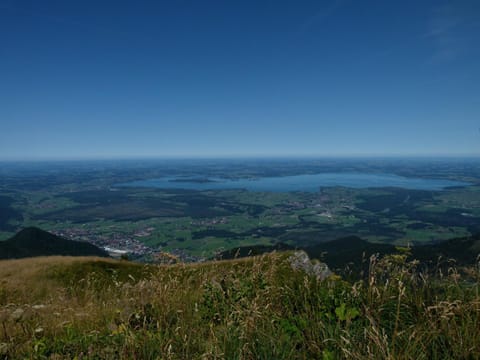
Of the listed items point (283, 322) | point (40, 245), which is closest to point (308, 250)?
point (40, 245)

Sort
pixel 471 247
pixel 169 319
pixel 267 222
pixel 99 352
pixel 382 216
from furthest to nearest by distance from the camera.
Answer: pixel 382 216, pixel 267 222, pixel 471 247, pixel 169 319, pixel 99 352

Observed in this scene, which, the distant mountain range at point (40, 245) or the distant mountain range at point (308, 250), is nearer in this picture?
the distant mountain range at point (308, 250)

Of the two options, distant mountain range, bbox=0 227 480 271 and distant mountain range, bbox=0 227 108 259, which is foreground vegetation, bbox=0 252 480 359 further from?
distant mountain range, bbox=0 227 108 259

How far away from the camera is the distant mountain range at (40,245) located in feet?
240

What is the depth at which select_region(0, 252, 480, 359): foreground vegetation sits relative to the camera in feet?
11.0

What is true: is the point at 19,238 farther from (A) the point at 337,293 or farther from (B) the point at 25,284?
(A) the point at 337,293

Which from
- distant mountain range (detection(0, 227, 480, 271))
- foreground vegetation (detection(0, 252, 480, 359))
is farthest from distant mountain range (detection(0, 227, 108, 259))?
foreground vegetation (detection(0, 252, 480, 359))

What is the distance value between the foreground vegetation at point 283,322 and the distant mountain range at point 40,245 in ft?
271

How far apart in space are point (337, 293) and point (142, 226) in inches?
7228

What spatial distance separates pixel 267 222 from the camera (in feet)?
610

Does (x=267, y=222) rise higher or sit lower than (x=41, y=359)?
lower

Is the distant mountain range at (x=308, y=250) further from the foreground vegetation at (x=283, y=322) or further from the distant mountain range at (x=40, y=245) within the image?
the foreground vegetation at (x=283, y=322)

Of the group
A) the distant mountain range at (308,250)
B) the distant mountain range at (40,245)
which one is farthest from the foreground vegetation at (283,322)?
the distant mountain range at (40,245)

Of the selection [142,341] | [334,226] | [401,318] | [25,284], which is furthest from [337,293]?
[334,226]
